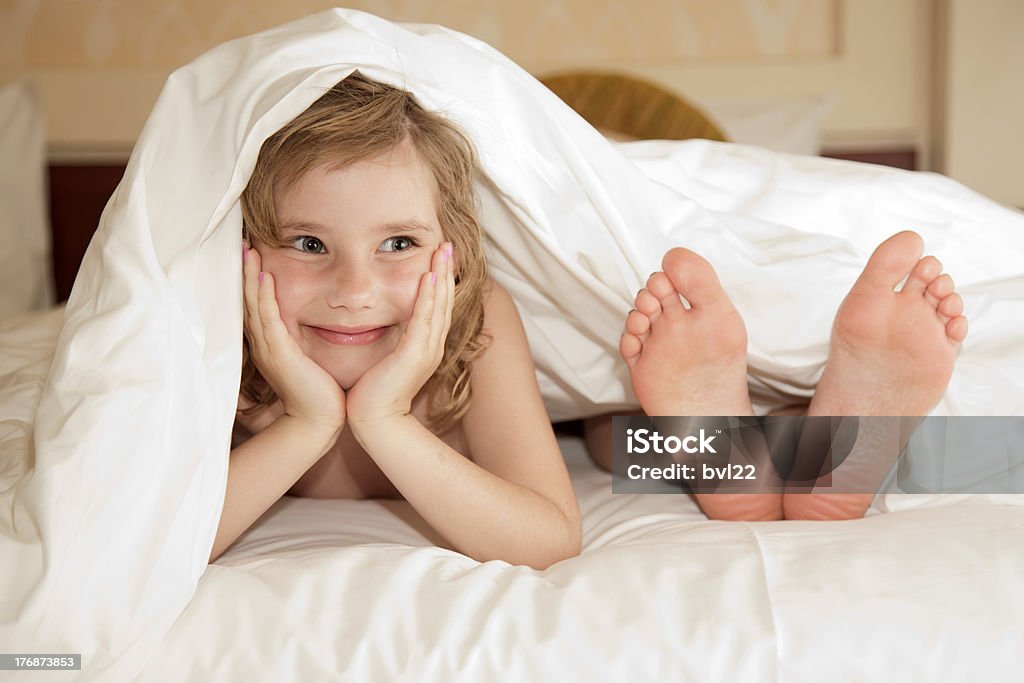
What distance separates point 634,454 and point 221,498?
49 cm

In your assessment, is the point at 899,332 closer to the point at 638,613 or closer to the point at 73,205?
the point at 638,613

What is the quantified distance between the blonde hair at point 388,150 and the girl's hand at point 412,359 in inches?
2.7

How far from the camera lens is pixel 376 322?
86cm

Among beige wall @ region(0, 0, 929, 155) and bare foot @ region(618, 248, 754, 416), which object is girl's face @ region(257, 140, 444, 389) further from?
beige wall @ region(0, 0, 929, 155)

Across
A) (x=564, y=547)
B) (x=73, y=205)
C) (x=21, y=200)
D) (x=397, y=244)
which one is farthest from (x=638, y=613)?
(x=73, y=205)

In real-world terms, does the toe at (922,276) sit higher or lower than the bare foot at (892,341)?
higher

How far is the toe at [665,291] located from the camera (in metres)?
0.88

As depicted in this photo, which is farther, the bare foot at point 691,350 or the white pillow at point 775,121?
the white pillow at point 775,121

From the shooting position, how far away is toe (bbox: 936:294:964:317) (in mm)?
847

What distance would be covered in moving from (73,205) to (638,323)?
73.6 inches

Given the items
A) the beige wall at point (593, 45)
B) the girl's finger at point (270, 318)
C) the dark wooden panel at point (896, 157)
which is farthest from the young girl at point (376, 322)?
the dark wooden panel at point (896, 157)

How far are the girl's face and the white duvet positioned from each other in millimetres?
52

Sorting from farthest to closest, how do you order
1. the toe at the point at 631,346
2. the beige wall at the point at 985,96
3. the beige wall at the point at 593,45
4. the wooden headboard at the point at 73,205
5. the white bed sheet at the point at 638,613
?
the wooden headboard at the point at 73,205 → the beige wall at the point at 593,45 → the beige wall at the point at 985,96 → the toe at the point at 631,346 → the white bed sheet at the point at 638,613

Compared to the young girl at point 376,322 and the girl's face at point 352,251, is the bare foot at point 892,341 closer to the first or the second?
the young girl at point 376,322
